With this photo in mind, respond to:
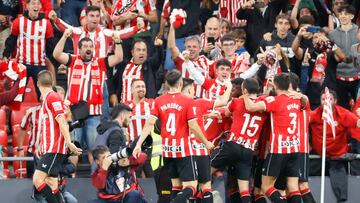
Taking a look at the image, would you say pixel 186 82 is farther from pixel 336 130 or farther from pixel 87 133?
pixel 336 130

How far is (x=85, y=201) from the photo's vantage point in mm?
19797

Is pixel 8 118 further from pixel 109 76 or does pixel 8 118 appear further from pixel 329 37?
pixel 329 37

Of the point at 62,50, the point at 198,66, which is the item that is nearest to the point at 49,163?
the point at 62,50

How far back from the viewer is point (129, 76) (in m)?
21.0

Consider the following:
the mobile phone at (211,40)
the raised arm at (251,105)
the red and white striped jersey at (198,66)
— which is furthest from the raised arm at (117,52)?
the raised arm at (251,105)

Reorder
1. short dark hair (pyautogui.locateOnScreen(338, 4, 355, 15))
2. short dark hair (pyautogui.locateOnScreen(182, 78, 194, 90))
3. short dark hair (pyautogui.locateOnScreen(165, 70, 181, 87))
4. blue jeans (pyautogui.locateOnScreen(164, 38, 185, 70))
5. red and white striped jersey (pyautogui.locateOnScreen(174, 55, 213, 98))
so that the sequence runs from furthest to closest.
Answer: blue jeans (pyautogui.locateOnScreen(164, 38, 185, 70)), short dark hair (pyautogui.locateOnScreen(338, 4, 355, 15)), red and white striped jersey (pyautogui.locateOnScreen(174, 55, 213, 98)), short dark hair (pyautogui.locateOnScreen(182, 78, 194, 90)), short dark hair (pyautogui.locateOnScreen(165, 70, 181, 87))

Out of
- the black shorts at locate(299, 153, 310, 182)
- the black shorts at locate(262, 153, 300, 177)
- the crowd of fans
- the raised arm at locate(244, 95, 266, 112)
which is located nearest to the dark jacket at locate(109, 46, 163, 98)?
the crowd of fans

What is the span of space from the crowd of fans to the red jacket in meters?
0.01

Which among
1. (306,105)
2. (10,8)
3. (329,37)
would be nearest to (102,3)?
(10,8)

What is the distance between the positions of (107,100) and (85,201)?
1.91 m

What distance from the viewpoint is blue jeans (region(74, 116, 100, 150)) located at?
20.1 metres

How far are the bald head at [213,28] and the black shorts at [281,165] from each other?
381 centimetres

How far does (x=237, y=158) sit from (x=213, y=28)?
3.78 m

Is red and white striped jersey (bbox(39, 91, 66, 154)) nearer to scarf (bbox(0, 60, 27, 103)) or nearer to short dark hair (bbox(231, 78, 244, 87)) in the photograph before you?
short dark hair (bbox(231, 78, 244, 87))
